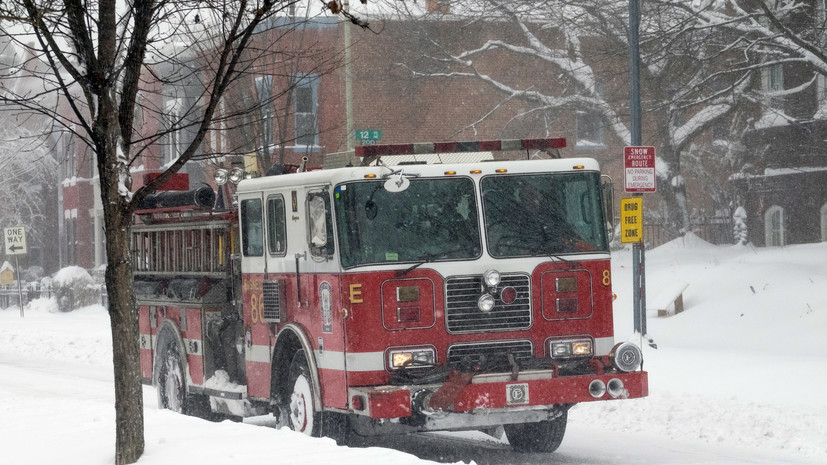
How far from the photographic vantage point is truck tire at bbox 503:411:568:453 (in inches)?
425

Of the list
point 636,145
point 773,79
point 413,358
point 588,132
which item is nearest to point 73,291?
point 588,132

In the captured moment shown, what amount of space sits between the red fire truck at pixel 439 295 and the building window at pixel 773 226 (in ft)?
82.0

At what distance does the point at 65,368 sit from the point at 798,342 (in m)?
11.9

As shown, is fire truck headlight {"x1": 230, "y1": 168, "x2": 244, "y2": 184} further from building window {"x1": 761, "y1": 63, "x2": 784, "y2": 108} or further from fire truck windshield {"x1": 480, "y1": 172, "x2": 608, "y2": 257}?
building window {"x1": 761, "y1": 63, "x2": 784, "y2": 108}

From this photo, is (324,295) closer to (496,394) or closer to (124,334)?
(496,394)

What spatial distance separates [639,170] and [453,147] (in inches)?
288

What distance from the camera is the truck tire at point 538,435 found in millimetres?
10797

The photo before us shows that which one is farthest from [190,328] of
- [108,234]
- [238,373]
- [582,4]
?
[582,4]

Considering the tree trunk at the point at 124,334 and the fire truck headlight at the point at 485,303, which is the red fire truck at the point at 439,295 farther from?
the tree trunk at the point at 124,334

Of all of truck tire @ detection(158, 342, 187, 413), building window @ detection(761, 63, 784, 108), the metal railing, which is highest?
building window @ detection(761, 63, 784, 108)

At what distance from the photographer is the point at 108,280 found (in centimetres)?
802

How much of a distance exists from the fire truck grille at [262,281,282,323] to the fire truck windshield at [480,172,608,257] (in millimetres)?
2113

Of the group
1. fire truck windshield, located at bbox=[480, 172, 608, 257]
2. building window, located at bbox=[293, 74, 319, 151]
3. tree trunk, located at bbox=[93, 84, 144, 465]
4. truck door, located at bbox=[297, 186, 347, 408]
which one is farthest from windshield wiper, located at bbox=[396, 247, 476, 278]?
building window, located at bbox=[293, 74, 319, 151]

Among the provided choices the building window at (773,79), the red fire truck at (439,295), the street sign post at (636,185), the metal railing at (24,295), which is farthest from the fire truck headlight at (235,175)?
the metal railing at (24,295)
